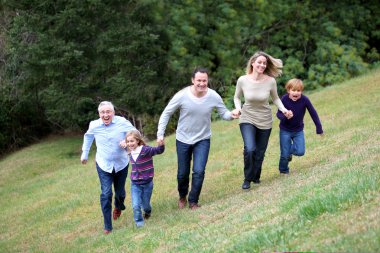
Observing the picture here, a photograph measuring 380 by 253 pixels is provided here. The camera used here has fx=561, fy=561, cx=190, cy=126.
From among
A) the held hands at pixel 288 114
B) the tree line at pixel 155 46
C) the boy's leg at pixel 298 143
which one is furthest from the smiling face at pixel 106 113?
the tree line at pixel 155 46

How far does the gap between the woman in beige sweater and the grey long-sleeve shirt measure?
39 cm

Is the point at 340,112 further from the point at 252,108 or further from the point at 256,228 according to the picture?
the point at 256,228

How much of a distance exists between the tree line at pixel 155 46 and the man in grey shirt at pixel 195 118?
14053mm

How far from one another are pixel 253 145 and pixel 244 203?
3.73 feet

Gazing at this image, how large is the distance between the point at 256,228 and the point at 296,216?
18.7 inches

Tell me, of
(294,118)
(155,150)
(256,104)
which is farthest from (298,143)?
(155,150)

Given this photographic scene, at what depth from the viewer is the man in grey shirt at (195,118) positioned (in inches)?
339

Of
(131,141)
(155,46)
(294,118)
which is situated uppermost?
(294,118)

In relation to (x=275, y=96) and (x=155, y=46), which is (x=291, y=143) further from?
(x=155, y=46)

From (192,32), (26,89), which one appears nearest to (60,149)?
(26,89)

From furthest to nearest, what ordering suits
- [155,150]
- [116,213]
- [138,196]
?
1. [116,213]
2. [138,196]
3. [155,150]

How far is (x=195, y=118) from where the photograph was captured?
8.67 meters

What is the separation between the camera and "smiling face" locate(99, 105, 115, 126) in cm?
865

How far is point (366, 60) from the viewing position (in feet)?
90.2
